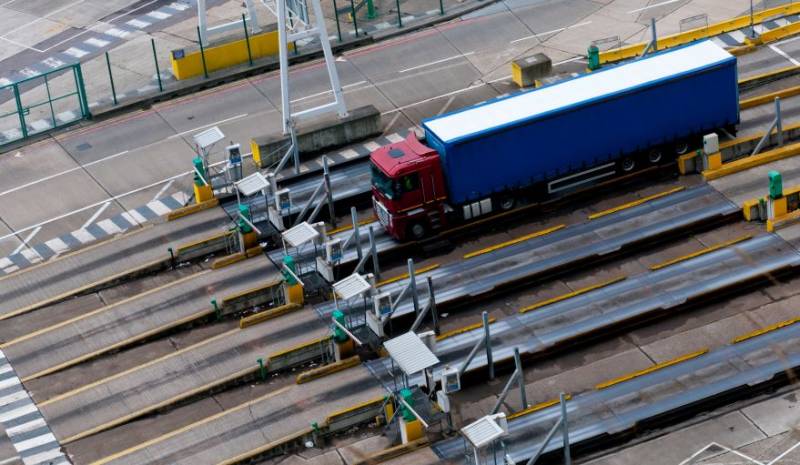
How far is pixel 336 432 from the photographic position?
6041cm

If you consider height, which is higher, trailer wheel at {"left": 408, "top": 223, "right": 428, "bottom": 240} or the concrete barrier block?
the concrete barrier block

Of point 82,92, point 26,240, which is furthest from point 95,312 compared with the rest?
point 82,92

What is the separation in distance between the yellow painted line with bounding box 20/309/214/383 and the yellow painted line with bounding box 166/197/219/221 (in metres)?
7.39

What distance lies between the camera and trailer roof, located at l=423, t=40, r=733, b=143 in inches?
2709

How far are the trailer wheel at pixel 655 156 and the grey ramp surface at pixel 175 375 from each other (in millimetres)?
15784

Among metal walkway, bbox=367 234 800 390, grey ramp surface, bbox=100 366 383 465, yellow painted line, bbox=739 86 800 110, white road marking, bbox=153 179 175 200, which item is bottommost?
grey ramp surface, bbox=100 366 383 465

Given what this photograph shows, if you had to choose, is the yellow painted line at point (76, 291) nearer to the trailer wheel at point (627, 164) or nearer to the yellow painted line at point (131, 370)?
the yellow painted line at point (131, 370)

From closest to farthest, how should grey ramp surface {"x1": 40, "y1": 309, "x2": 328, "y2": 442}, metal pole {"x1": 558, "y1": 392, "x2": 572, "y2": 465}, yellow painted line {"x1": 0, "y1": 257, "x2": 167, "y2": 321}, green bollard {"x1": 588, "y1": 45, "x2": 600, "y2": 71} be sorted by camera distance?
metal pole {"x1": 558, "y1": 392, "x2": 572, "y2": 465}
grey ramp surface {"x1": 40, "y1": 309, "x2": 328, "y2": 442}
yellow painted line {"x1": 0, "y1": 257, "x2": 167, "y2": 321}
green bollard {"x1": 588, "y1": 45, "x2": 600, "y2": 71}

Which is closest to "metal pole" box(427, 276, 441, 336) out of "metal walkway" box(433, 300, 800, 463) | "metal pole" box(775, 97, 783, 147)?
"metal walkway" box(433, 300, 800, 463)

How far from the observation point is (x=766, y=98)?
7531 centimetres

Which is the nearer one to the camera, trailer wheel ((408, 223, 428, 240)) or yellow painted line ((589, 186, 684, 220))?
trailer wheel ((408, 223, 428, 240))

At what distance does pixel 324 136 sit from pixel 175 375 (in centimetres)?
1686

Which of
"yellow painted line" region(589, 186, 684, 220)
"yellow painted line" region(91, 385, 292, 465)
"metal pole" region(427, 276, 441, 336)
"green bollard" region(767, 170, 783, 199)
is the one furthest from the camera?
"yellow painted line" region(589, 186, 684, 220)

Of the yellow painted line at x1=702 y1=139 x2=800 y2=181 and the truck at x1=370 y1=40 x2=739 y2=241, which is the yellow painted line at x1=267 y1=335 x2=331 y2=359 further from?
the yellow painted line at x1=702 y1=139 x2=800 y2=181
